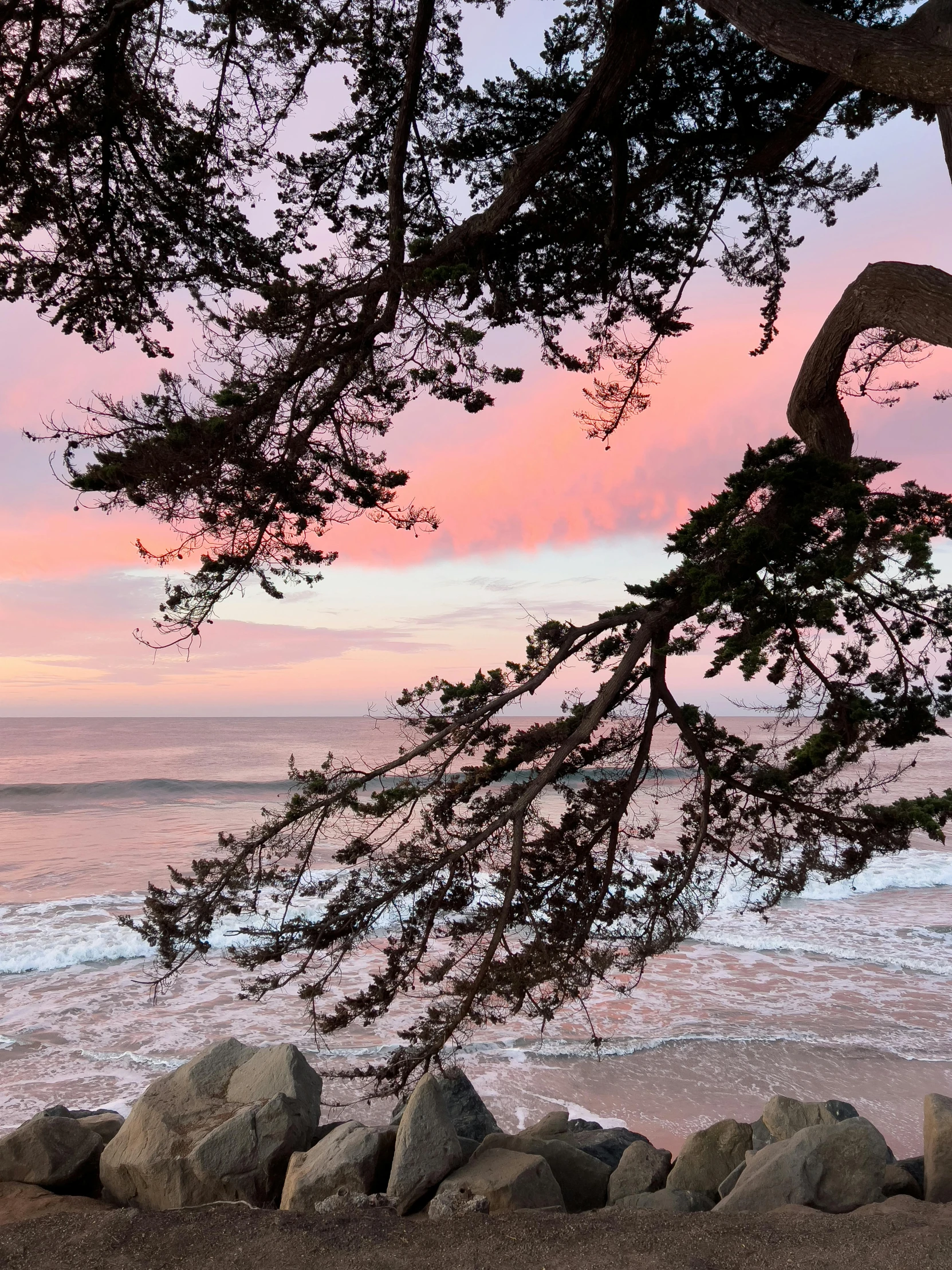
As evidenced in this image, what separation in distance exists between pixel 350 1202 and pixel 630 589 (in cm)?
384

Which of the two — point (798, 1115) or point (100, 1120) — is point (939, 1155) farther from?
point (100, 1120)

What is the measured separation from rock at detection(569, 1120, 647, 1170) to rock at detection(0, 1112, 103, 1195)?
3.19 m

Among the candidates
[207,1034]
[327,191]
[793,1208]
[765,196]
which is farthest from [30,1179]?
[765,196]

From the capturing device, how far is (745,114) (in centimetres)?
Answer: 647

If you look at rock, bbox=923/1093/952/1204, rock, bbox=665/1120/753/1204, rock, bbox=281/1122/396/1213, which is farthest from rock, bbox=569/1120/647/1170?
rock, bbox=923/1093/952/1204

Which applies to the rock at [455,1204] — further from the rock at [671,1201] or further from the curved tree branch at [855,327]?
the curved tree branch at [855,327]

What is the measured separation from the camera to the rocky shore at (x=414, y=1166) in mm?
4590

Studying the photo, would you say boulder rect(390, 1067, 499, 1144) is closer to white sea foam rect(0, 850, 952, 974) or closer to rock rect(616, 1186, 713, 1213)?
rock rect(616, 1186, 713, 1213)

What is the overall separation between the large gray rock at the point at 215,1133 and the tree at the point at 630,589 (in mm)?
718

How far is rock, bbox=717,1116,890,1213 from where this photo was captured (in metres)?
4.59

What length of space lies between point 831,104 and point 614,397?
257 centimetres

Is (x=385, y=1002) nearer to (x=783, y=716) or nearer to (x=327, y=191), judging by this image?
(x=783, y=716)

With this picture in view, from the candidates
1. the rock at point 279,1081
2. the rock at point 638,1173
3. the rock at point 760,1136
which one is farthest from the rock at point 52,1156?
the rock at point 760,1136

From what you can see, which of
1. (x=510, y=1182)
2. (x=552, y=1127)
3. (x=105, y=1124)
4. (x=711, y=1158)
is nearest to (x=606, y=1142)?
(x=552, y=1127)
